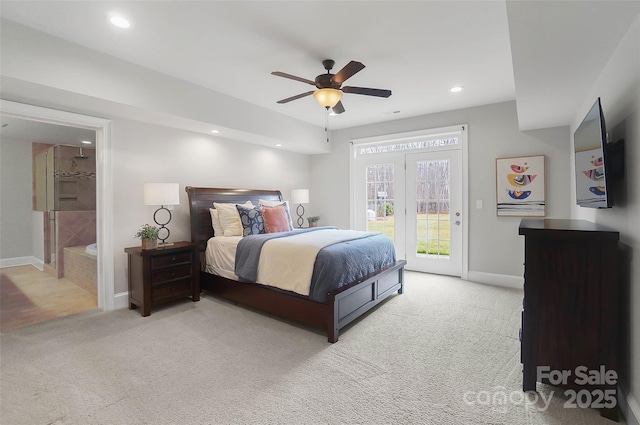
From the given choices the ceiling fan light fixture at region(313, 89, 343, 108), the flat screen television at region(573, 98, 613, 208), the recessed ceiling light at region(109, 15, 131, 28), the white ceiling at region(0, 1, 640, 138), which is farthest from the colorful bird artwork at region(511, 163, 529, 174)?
the recessed ceiling light at region(109, 15, 131, 28)

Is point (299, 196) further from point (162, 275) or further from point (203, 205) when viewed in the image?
point (162, 275)

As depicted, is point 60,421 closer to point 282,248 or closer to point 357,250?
point 282,248

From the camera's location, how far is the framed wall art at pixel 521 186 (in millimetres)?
3982

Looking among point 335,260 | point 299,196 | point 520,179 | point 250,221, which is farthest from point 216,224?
point 520,179

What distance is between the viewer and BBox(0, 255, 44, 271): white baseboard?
5.27m

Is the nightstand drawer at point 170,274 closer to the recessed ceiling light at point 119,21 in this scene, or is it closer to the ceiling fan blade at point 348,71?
the recessed ceiling light at point 119,21

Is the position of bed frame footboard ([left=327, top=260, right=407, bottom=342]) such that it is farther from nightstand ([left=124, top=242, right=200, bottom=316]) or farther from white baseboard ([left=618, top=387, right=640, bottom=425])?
nightstand ([left=124, top=242, right=200, bottom=316])

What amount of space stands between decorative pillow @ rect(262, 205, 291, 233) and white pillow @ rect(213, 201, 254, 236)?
1.25ft

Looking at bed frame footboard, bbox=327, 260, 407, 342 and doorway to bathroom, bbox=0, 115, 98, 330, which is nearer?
bed frame footboard, bbox=327, 260, 407, 342

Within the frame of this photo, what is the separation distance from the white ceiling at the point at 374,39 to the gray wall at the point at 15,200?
14.4ft

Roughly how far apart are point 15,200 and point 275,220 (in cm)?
525

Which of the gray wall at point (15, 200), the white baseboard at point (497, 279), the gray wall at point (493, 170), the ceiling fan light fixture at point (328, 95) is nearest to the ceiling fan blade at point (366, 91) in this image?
the ceiling fan light fixture at point (328, 95)

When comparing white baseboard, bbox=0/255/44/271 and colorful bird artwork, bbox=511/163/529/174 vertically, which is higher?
colorful bird artwork, bbox=511/163/529/174

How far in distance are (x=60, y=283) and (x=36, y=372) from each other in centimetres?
300
